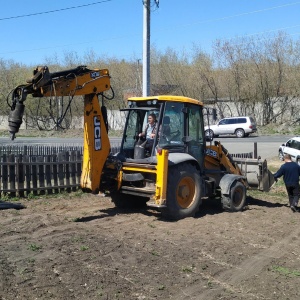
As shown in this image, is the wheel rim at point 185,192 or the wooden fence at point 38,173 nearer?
the wheel rim at point 185,192

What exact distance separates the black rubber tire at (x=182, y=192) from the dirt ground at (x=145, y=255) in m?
0.24

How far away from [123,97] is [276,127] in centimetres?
1687

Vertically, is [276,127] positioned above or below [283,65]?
below

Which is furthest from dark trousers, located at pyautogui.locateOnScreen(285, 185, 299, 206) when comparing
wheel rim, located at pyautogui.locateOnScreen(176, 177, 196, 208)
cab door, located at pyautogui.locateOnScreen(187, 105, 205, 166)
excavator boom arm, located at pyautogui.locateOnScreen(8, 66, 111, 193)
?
excavator boom arm, located at pyautogui.locateOnScreen(8, 66, 111, 193)

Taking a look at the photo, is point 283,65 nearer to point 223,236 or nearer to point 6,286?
point 223,236

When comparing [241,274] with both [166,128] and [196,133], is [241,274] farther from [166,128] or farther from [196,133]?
[196,133]

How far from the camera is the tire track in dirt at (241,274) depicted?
17.6 feet

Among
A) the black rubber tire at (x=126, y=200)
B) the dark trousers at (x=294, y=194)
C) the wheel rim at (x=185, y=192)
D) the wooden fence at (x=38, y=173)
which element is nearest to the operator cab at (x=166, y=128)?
the wheel rim at (x=185, y=192)

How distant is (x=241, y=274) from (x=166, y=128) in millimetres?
4038

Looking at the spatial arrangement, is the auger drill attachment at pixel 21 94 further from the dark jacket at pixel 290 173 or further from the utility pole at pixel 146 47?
the utility pole at pixel 146 47

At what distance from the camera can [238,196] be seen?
35.2ft

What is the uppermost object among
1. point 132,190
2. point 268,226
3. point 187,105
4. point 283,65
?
point 283,65

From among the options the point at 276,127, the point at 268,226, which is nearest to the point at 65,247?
the point at 268,226

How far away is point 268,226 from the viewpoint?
9.20 meters
